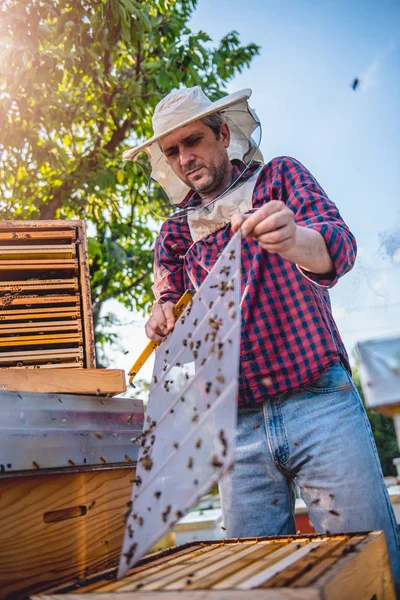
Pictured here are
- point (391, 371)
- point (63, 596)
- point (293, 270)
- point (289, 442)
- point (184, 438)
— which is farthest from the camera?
point (293, 270)

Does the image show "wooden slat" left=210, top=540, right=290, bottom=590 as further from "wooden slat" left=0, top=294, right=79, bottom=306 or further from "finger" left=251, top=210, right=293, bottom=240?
"wooden slat" left=0, top=294, right=79, bottom=306

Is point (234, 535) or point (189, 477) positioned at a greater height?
point (189, 477)

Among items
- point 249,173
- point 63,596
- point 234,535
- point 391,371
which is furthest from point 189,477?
point 249,173

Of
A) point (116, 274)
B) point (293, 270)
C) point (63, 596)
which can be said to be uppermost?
point (116, 274)

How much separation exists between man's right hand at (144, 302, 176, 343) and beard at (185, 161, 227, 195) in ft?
1.99

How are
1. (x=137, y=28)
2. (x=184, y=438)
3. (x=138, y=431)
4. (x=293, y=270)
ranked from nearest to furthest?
(x=184, y=438), (x=293, y=270), (x=138, y=431), (x=137, y=28)

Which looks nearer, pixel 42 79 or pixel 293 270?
pixel 293 270

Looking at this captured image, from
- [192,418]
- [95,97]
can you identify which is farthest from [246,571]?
[95,97]

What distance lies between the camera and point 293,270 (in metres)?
2.27

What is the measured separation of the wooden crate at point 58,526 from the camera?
1.90m

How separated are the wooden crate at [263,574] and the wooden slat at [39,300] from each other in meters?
1.43

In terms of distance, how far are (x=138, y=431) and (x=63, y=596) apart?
1.13 metres

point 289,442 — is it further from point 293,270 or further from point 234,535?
point 293,270

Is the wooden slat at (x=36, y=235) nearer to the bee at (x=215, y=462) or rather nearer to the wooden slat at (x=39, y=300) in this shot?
the wooden slat at (x=39, y=300)
